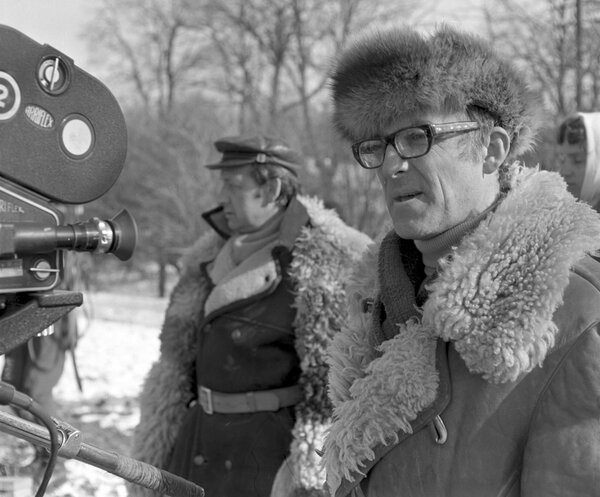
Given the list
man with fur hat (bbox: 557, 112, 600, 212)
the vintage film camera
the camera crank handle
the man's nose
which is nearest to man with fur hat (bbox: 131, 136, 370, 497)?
man with fur hat (bbox: 557, 112, 600, 212)

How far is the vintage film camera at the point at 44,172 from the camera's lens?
1249 mm

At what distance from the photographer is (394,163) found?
5.01ft

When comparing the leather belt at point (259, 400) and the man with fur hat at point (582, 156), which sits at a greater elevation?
the man with fur hat at point (582, 156)

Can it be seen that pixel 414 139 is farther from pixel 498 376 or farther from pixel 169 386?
pixel 169 386

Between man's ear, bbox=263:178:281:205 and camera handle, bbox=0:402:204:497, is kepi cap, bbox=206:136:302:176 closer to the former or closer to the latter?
man's ear, bbox=263:178:281:205

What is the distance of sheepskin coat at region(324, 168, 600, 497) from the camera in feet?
4.16

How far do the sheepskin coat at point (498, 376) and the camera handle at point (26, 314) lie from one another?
0.61m

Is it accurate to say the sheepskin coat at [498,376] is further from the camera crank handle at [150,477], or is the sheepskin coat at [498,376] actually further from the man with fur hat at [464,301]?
the camera crank handle at [150,477]

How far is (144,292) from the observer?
621 inches

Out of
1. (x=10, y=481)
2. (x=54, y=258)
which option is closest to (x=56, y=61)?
(x=54, y=258)

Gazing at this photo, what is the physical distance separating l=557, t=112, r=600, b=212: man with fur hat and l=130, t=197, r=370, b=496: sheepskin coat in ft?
2.45

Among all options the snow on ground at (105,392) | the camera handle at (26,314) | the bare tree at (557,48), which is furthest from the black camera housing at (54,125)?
the bare tree at (557,48)

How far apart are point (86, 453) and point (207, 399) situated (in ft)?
4.00

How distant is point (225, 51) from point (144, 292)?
571 centimetres
